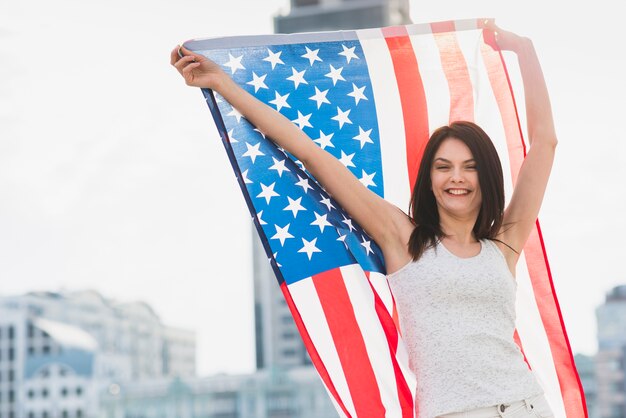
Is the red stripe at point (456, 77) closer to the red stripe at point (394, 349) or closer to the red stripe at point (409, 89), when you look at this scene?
the red stripe at point (409, 89)

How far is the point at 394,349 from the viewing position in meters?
3.01

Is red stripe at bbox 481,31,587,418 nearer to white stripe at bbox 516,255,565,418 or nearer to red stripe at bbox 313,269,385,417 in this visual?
white stripe at bbox 516,255,565,418

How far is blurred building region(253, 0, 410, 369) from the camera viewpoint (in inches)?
3063

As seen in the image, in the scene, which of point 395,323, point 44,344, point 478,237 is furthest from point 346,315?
point 44,344

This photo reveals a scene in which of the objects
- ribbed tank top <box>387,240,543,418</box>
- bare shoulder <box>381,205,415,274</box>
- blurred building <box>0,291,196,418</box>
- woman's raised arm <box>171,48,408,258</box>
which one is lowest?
ribbed tank top <box>387,240,543,418</box>

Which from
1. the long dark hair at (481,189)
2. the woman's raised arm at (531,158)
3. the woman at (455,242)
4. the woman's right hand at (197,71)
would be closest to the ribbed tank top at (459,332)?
the woman at (455,242)

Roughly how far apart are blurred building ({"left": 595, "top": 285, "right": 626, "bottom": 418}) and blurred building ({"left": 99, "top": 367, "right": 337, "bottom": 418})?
1806cm

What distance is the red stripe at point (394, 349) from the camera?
2994mm

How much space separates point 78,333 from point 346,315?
2840 inches

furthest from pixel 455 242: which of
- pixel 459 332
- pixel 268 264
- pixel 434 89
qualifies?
pixel 268 264

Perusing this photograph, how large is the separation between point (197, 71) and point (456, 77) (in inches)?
36.3

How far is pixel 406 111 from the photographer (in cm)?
350

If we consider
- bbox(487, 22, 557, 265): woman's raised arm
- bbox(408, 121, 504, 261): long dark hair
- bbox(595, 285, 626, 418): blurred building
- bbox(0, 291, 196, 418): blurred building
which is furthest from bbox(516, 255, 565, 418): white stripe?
bbox(595, 285, 626, 418): blurred building

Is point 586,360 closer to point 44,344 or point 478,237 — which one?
point 44,344
